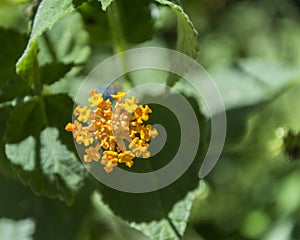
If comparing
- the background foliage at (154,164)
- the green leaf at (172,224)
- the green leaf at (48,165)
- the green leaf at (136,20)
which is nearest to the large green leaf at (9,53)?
the background foliage at (154,164)

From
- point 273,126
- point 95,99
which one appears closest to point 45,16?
point 95,99

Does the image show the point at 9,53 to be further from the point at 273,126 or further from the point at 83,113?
the point at 273,126

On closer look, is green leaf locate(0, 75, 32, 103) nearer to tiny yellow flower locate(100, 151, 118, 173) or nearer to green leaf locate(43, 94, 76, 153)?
green leaf locate(43, 94, 76, 153)

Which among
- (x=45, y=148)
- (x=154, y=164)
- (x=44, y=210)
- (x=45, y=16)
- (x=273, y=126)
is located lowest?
(x=273, y=126)

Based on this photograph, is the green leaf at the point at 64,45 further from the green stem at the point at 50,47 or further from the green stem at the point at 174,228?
the green stem at the point at 174,228

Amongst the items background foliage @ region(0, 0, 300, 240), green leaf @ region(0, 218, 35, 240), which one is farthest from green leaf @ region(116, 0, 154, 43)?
green leaf @ region(0, 218, 35, 240)
